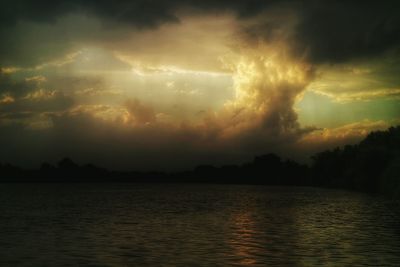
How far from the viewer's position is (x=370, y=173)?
605 ft

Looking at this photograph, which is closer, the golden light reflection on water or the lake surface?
the lake surface

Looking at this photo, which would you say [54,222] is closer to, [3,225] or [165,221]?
[3,225]

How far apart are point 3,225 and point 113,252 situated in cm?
3080

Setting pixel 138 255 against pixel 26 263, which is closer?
pixel 26 263

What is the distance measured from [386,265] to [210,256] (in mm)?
12484

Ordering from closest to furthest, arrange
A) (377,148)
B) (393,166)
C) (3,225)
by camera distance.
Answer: (3,225), (393,166), (377,148)

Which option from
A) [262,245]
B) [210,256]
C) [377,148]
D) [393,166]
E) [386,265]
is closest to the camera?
[386,265]

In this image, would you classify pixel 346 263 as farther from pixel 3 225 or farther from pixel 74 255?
pixel 3 225

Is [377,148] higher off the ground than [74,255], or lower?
higher

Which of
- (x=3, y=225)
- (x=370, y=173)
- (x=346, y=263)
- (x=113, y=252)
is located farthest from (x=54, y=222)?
(x=370, y=173)

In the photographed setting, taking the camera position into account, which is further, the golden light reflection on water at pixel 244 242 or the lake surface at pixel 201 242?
the golden light reflection on water at pixel 244 242

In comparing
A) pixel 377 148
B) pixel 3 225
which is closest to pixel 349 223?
pixel 3 225

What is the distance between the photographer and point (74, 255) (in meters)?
41.5

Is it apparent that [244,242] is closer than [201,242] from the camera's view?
No
